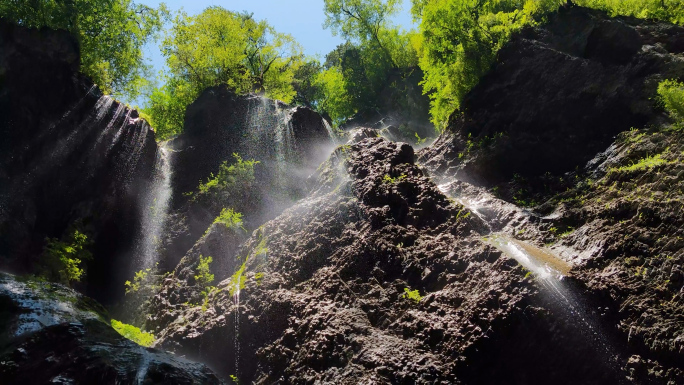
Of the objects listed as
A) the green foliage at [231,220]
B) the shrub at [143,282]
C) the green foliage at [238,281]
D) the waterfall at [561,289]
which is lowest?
the waterfall at [561,289]

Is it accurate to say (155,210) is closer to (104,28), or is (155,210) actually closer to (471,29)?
(104,28)

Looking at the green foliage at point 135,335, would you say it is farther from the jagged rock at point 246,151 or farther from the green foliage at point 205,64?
the green foliage at point 205,64

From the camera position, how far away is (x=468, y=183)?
47.0ft

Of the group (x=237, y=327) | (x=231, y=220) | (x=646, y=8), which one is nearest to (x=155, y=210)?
(x=231, y=220)

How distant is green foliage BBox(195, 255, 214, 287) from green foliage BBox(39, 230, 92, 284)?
14.7 feet

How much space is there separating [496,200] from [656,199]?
14.7ft

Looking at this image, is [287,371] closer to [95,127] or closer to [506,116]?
[506,116]

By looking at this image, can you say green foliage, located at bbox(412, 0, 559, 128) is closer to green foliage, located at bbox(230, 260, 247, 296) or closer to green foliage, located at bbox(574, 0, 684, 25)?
green foliage, located at bbox(574, 0, 684, 25)

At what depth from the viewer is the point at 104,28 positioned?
1900cm

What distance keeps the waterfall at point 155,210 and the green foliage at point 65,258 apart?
2119 mm

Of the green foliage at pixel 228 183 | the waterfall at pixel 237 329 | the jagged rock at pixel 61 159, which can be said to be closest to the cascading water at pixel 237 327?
the waterfall at pixel 237 329

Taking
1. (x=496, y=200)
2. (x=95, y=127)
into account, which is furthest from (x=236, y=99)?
(x=496, y=200)

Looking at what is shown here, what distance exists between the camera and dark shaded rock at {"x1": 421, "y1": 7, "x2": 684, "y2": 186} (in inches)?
479

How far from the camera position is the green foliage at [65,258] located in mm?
13031
